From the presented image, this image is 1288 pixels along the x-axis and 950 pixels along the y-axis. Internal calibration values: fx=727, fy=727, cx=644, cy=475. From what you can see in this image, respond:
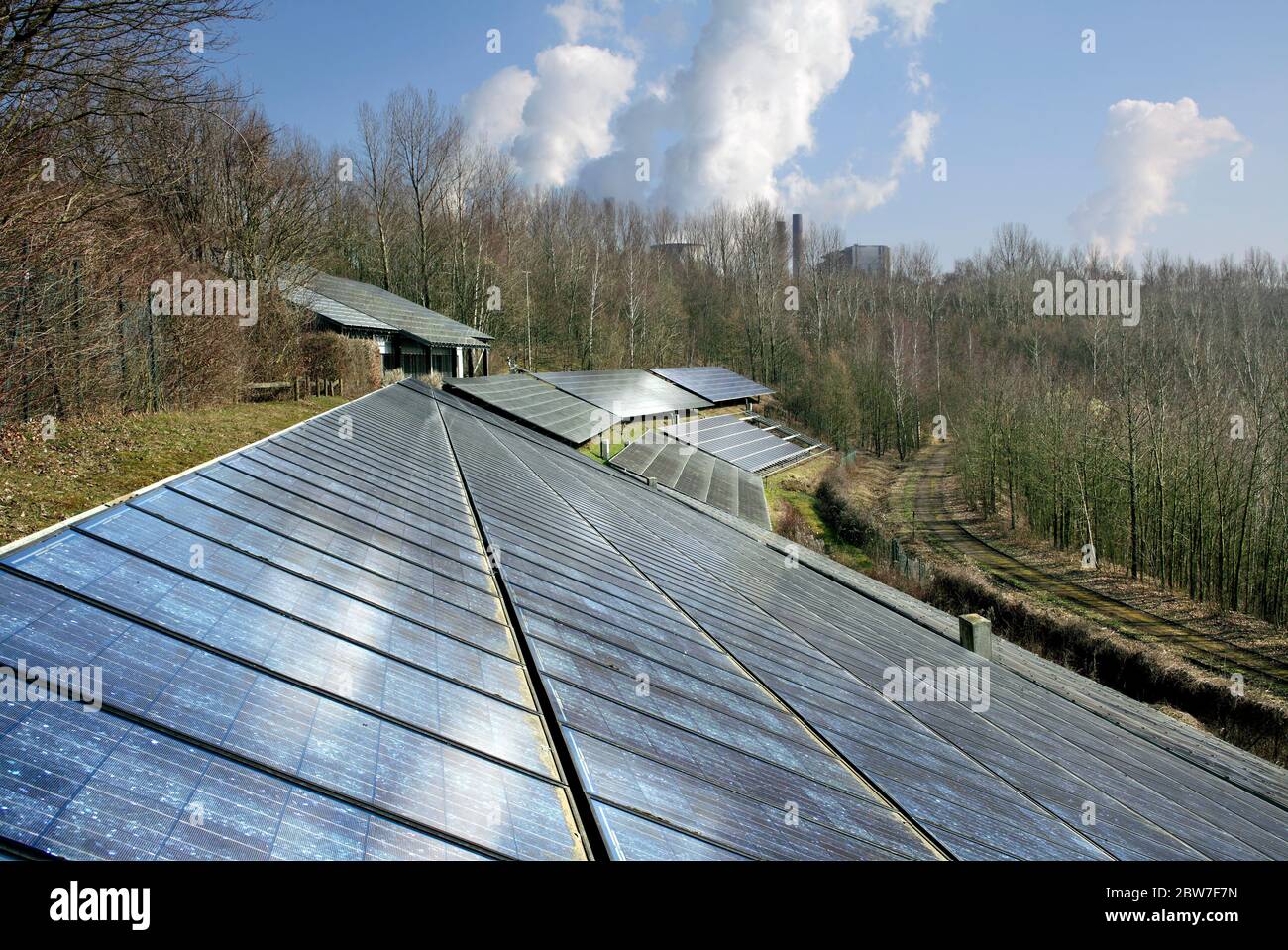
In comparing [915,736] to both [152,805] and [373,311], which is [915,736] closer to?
[152,805]

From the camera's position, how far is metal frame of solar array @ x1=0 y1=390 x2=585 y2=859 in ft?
7.15

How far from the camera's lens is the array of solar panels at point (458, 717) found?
7.80 feet

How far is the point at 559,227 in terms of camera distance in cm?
7631

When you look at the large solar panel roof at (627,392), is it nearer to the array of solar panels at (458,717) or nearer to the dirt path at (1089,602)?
the dirt path at (1089,602)

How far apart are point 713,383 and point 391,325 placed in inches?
918

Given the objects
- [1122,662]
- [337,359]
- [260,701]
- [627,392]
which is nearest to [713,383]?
[627,392]

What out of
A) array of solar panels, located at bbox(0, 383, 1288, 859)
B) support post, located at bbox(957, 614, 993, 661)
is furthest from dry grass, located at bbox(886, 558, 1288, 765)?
array of solar panels, located at bbox(0, 383, 1288, 859)

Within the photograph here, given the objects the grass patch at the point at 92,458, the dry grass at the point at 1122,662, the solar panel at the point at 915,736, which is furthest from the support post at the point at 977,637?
the grass patch at the point at 92,458

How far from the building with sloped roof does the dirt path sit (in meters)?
26.5

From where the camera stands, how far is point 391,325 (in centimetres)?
3481

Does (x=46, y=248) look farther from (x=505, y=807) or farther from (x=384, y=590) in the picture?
(x=505, y=807)

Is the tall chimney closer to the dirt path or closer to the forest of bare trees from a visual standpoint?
the forest of bare trees

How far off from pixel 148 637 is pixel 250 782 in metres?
1.07

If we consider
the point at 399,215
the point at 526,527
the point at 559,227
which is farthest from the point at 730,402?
the point at 526,527
